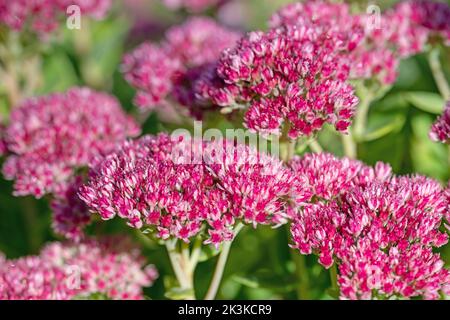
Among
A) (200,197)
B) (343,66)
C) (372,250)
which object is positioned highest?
(343,66)

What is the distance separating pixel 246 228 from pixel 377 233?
92cm

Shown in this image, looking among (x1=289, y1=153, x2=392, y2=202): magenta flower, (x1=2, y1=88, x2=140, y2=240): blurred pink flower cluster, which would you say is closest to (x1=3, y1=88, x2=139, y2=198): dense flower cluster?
(x1=2, y1=88, x2=140, y2=240): blurred pink flower cluster

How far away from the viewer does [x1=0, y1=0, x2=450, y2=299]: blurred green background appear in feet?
6.98

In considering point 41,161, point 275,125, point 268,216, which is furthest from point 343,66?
point 41,161

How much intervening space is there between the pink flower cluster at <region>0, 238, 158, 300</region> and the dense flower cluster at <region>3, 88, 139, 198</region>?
195 mm

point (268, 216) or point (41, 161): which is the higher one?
point (41, 161)

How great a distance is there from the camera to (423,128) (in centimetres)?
239

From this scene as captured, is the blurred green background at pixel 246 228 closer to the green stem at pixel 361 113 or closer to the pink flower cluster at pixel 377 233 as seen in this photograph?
the green stem at pixel 361 113

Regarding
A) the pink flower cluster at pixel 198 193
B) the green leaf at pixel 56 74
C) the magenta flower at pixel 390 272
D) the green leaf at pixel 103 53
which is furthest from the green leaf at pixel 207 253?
the green leaf at pixel 103 53

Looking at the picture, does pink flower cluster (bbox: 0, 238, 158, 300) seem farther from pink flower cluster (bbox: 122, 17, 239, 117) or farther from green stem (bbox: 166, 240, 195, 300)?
pink flower cluster (bbox: 122, 17, 239, 117)

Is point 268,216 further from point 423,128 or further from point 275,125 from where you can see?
point 423,128

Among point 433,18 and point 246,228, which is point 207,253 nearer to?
point 246,228

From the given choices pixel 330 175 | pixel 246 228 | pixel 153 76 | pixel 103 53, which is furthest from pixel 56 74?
pixel 330 175
